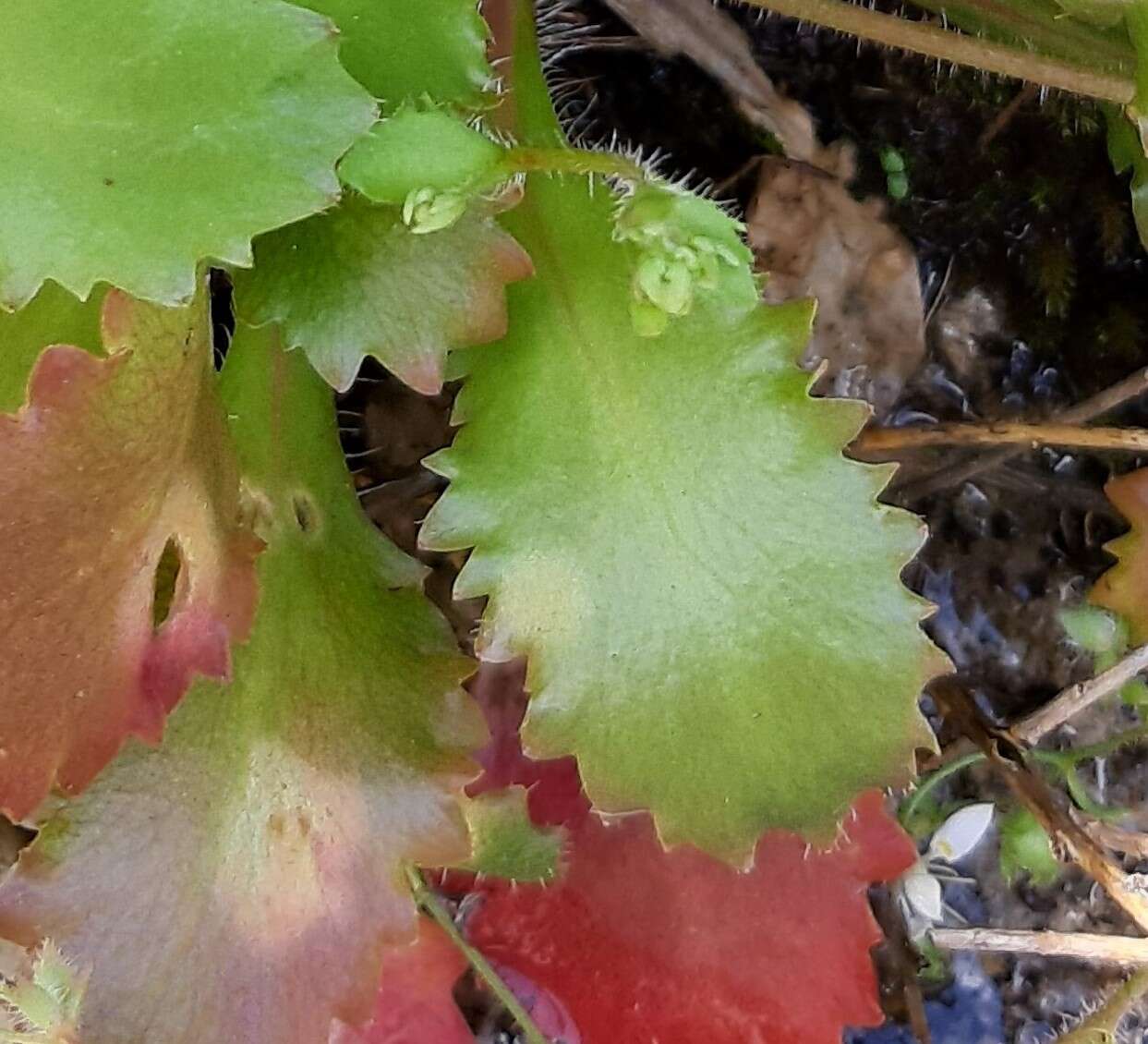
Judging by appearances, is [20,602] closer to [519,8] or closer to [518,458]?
[518,458]

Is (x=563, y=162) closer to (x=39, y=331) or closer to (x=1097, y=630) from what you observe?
(x=39, y=331)

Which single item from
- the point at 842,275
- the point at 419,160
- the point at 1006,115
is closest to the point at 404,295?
the point at 419,160

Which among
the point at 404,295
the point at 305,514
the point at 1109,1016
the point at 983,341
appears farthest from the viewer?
the point at 983,341

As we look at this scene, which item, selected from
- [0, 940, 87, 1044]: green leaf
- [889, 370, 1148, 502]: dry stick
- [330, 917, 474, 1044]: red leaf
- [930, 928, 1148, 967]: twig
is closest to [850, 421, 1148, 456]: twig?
[889, 370, 1148, 502]: dry stick

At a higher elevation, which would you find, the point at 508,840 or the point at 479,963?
the point at 508,840

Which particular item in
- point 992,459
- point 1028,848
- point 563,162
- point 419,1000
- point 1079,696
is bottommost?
point 419,1000

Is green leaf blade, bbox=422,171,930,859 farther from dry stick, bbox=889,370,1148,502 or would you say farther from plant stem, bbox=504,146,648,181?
dry stick, bbox=889,370,1148,502

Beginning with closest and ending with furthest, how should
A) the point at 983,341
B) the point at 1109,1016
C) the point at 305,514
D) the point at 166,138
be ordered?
the point at 166,138 < the point at 305,514 < the point at 1109,1016 < the point at 983,341
